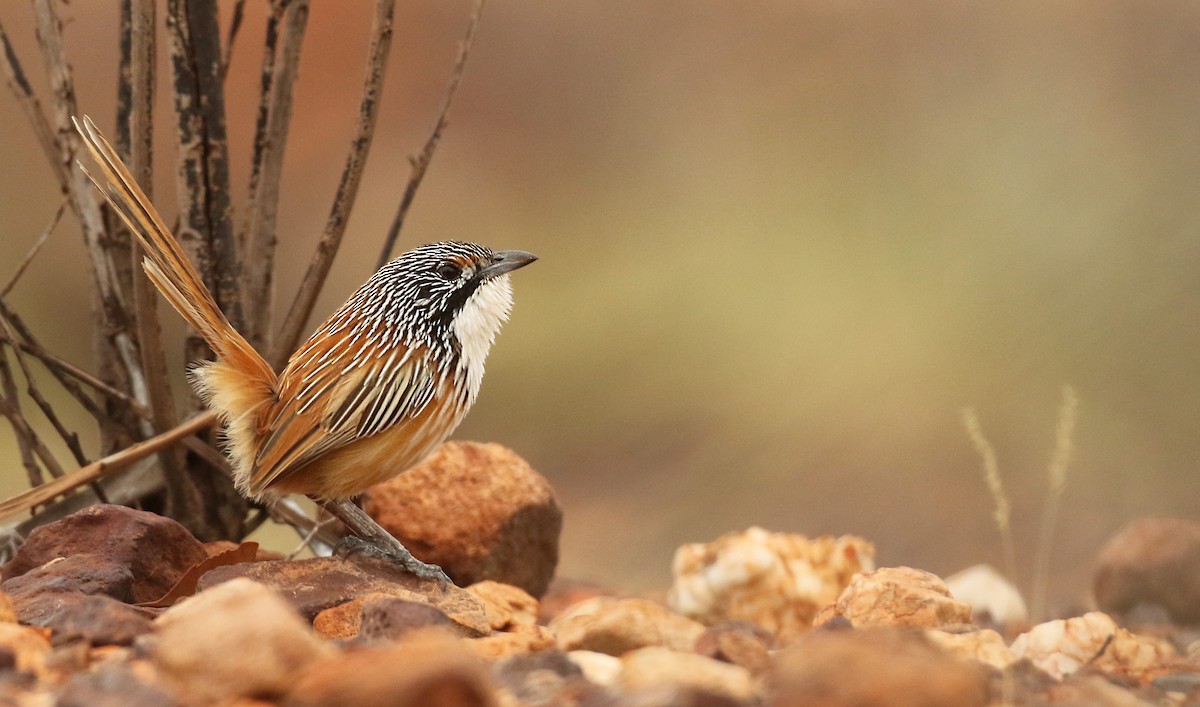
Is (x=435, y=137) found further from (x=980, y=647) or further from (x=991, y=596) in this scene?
(x=991, y=596)

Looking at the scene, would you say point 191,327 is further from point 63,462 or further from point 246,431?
point 63,462

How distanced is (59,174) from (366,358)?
150 centimetres

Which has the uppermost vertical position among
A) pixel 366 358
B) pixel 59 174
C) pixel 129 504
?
pixel 59 174

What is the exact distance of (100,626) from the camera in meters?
2.31

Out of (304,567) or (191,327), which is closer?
(304,567)

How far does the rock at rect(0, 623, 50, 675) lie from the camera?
213 centimetres

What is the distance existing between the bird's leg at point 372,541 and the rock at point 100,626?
946mm

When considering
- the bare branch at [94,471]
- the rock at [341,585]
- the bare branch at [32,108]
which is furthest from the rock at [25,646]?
the bare branch at [32,108]

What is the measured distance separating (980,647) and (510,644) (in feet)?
3.31

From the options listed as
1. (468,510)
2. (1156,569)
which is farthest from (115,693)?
(1156,569)

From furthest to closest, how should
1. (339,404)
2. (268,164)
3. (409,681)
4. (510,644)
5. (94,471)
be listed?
(268,164), (94,471), (339,404), (510,644), (409,681)

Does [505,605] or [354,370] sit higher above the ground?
[354,370]

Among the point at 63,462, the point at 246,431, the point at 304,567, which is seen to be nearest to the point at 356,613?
the point at 304,567

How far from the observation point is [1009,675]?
2.09m
